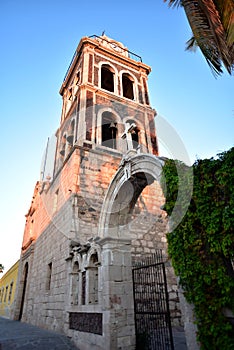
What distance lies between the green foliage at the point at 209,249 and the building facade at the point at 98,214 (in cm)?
103

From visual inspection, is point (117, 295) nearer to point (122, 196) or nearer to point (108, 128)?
point (122, 196)

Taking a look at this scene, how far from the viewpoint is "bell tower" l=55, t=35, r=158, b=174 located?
11.5 m

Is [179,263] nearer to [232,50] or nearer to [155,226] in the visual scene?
[232,50]

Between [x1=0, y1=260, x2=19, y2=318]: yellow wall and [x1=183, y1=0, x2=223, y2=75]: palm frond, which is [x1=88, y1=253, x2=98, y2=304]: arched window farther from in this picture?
[x1=0, y1=260, x2=19, y2=318]: yellow wall

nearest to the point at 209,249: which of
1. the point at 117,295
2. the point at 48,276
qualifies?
the point at 117,295

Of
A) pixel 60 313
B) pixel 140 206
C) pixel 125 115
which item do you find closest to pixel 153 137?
pixel 125 115

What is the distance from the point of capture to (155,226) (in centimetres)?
919

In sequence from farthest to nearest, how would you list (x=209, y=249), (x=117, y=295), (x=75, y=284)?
(x=75, y=284), (x=117, y=295), (x=209, y=249)

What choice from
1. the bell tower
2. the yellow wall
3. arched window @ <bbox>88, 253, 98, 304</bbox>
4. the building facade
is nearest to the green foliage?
the building facade

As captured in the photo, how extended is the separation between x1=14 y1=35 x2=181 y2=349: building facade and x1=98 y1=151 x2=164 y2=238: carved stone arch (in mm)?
26

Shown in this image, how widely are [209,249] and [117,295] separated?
8.82ft

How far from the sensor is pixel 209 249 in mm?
3453

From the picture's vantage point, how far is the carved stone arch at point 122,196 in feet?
17.9

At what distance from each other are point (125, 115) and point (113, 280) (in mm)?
9764
